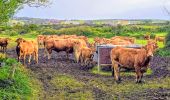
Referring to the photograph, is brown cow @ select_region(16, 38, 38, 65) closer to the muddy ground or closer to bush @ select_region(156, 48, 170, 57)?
the muddy ground

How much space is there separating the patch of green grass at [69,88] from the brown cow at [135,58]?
7.46 feet

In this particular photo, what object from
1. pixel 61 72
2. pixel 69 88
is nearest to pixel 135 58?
pixel 69 88

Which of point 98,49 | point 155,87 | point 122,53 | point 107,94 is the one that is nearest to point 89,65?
point 98,49

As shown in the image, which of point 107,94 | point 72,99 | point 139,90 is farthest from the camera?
point 139,90

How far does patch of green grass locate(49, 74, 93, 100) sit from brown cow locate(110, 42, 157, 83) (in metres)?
2.27

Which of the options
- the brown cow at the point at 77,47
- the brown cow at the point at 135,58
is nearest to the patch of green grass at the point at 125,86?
the brown cow at the point at 135,58

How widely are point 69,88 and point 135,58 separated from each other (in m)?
4.00

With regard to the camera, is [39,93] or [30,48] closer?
[39,93]

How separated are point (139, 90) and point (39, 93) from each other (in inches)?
158

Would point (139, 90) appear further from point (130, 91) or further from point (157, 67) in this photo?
point (157, 67)

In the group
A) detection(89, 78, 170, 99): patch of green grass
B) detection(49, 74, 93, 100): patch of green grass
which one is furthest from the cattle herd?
detection(49, 74, 93, 100): patch of green grass

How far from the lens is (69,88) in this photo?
19828 mm

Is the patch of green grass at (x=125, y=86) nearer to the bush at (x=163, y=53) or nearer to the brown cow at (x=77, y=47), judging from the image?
the brown cow at (x=77, y=47)

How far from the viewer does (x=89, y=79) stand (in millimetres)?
23156
